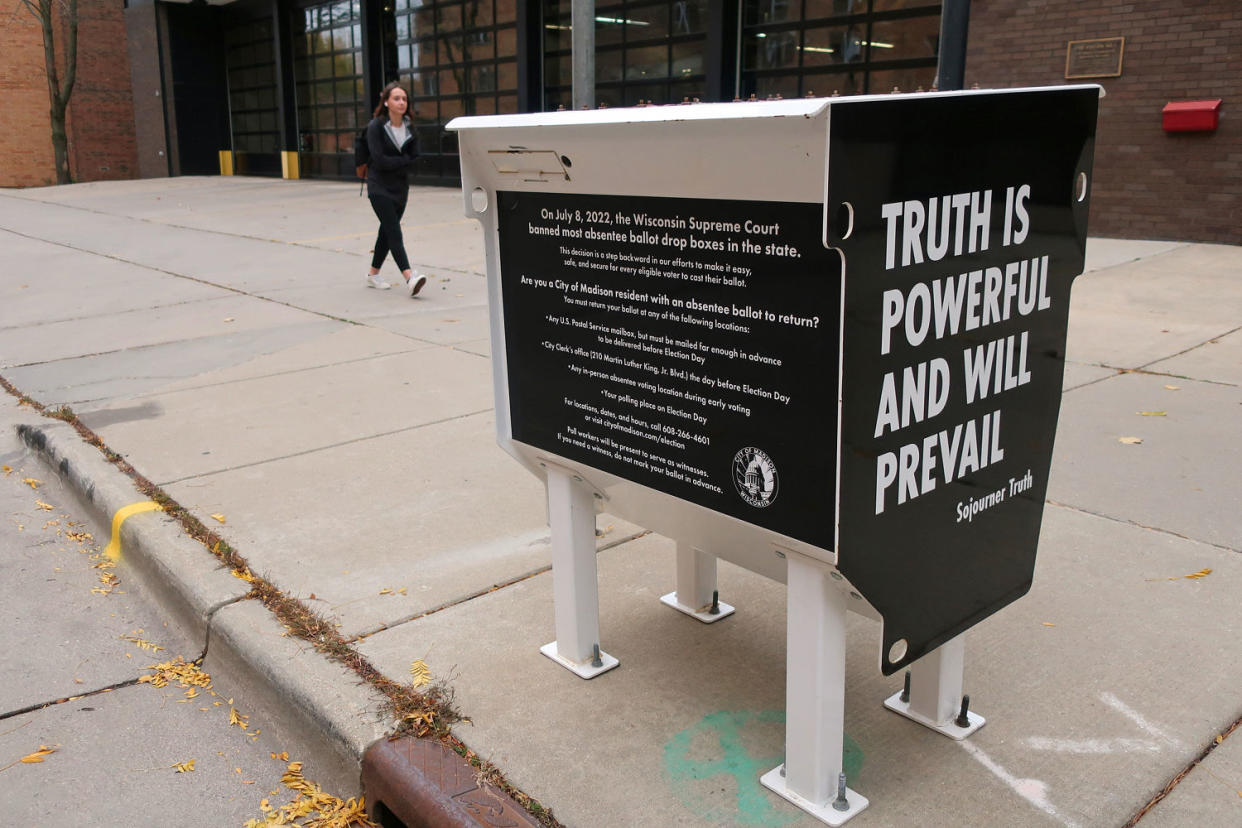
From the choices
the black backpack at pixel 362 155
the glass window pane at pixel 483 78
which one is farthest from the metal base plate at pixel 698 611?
the glass window pane at pixel 483 78

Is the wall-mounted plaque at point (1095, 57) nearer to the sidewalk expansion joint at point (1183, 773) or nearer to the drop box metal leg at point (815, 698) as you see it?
the sidewalk expansion joint at point (1183, 773)

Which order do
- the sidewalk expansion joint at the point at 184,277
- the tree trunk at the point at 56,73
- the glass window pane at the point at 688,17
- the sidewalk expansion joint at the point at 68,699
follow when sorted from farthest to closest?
1. the tree trunk at the point at 56,73
2. the glass window pane at the point at 688,17
3. the sidewalk expansion joint at the point at 184,277
4. the sidewalk expansion joint at the point at 68,699

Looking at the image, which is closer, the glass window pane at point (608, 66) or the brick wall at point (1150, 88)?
the brick wall at point (1150, 88)

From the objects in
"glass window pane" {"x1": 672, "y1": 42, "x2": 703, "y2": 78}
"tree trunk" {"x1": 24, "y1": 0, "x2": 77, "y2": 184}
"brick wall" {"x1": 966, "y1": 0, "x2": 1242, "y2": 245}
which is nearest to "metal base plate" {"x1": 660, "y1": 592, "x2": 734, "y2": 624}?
"brick wall" {"x1": 966, "y1": 0, "x2": 1242, "y2": 245}

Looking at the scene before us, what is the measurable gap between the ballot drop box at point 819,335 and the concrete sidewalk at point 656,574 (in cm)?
28

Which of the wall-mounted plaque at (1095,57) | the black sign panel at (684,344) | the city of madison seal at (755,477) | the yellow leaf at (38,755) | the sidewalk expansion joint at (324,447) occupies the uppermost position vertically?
the wall-mounted plaque at (1095,57)

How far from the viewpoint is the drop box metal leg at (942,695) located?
2682mm

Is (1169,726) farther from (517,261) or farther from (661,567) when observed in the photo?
(517,261)

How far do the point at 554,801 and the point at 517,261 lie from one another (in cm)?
138

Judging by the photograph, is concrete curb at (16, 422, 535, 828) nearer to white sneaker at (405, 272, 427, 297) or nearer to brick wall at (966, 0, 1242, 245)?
white sneaker at (405, 272, 427, 297)

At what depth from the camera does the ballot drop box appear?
208 cm

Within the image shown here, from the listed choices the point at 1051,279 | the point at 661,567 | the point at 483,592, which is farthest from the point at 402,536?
the point at 1051,279

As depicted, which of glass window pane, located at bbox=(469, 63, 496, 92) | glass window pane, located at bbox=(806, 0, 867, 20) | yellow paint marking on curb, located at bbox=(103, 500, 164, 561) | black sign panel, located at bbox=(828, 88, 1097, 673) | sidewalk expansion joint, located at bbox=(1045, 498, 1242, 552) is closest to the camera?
black sign panel, located at bbox=(828, 88, 1097, 673)

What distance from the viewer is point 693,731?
9.07ft
